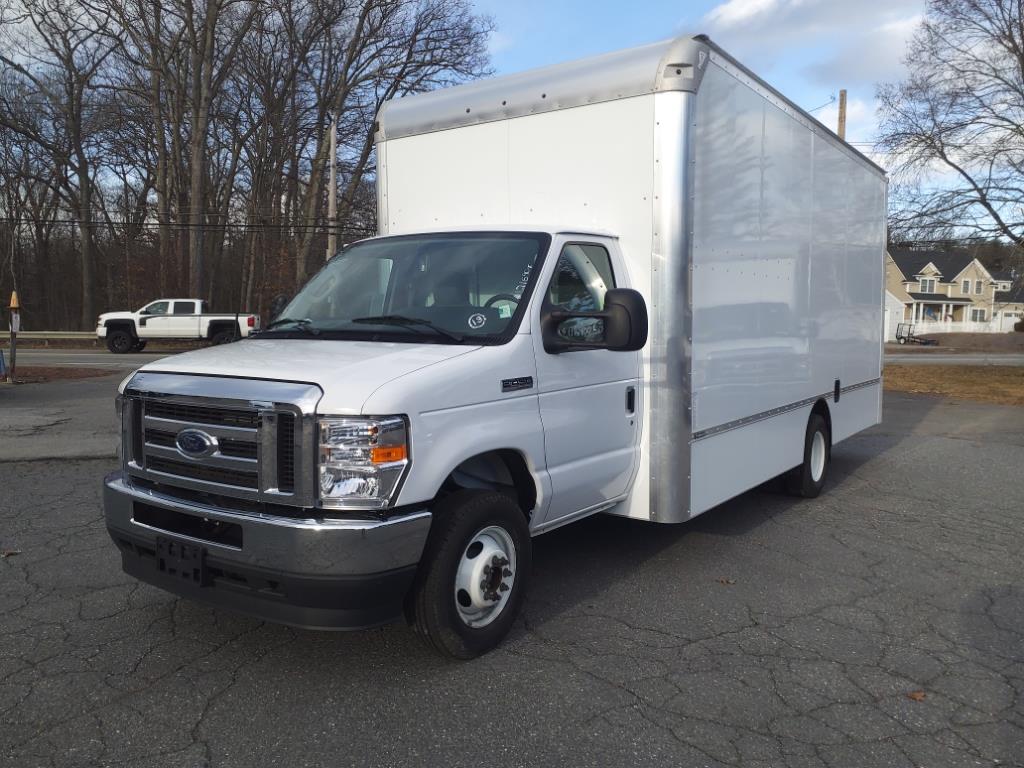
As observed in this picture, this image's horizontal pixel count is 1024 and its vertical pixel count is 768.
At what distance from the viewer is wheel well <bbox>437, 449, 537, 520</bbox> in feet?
13.2

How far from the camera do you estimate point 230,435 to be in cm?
352

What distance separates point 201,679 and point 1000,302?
86.7 feet

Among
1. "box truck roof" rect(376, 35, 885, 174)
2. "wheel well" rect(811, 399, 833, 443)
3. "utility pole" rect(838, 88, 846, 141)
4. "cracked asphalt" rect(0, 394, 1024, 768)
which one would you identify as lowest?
"cracked asphalt" rect(0, 394, 1024, 768)

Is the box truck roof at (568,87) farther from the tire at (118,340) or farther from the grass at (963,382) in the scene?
the tire at (118,340)

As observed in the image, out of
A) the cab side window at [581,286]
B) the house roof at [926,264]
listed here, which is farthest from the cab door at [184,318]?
the house roof at [926,264]

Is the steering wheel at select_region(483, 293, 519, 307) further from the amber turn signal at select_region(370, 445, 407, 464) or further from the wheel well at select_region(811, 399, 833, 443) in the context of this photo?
the wheel well at select_region(811, 399, 833, 443)

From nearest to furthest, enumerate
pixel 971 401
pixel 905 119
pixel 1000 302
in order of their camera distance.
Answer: pixel 971 401 < pixel 905 119 < pixel 1000 302

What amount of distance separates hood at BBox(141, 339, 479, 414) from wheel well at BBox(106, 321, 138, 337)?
92.8ft

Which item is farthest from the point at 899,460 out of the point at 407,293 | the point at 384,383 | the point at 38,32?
the point at 38,32

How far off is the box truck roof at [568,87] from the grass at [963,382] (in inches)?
565

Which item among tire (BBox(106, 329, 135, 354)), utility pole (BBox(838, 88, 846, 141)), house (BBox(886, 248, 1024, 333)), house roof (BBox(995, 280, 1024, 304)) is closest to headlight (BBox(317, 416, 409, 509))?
house roof (BBox(995, 280, 1024, 304))

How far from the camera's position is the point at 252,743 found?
322cm

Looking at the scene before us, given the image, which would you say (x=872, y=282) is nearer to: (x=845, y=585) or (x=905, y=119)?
(x=845, y=585)

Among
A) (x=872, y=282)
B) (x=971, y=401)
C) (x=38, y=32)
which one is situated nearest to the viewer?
(x=872, y=282)
